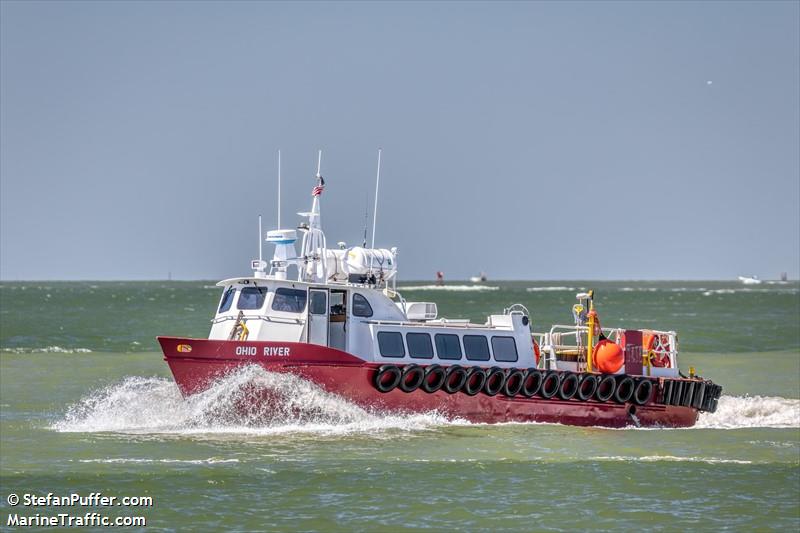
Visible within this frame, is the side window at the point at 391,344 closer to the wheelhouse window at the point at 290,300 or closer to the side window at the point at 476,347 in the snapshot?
the side window at the point at 476,347

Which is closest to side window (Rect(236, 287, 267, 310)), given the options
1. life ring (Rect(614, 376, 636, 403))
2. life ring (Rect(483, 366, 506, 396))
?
life ring (Rect(483, 366, 506, 396))

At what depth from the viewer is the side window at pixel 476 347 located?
28.8m

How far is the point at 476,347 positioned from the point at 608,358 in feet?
12.1

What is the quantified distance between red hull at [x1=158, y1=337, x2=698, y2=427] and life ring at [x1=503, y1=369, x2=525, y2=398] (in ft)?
0.54

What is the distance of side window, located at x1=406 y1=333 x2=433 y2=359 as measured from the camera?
92.6ft

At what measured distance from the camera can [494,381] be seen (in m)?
28.5

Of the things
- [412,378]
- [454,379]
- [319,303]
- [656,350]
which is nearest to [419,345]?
[412,378]

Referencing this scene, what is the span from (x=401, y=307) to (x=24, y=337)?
4102 centimetres

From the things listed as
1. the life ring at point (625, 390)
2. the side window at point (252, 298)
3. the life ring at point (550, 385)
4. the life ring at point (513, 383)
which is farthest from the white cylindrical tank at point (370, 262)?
the life ring at point (625, 390)

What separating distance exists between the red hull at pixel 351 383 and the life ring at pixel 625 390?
0.20m

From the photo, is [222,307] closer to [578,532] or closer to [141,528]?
[141,528]

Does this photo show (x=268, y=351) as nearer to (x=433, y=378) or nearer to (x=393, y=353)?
(x=393, y=353)

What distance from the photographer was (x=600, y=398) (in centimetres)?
2975

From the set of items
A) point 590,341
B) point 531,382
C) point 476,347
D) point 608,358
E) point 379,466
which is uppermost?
point 590,341
